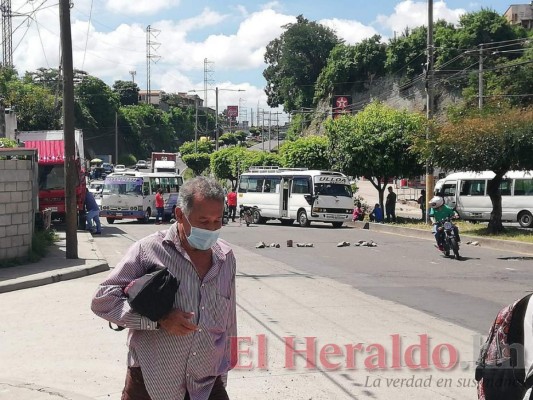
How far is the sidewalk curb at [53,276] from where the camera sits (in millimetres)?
12602

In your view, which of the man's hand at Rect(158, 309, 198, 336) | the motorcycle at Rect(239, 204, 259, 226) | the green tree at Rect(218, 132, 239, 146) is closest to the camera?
the man's hand at Rect(158, 309, 198, 336)

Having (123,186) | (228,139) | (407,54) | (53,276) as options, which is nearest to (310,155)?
(123,186)

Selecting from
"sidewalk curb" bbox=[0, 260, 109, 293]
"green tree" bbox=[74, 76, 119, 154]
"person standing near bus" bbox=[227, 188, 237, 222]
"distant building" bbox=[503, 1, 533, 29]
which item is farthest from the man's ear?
"green tree" bbox=[74, 76, 119, 154]

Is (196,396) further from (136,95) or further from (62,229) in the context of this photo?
(136,95)

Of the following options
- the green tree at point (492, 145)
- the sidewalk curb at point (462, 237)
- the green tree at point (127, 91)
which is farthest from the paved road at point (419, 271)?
the green tree at point (127, 91)

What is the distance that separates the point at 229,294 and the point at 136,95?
14141 cm

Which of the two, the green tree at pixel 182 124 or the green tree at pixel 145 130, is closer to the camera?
the green tree at pixel 145 130

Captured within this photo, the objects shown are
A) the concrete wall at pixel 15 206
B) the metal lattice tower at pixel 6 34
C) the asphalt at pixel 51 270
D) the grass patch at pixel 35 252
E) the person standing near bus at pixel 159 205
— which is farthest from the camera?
the metal lattice tower at pixel 6 34

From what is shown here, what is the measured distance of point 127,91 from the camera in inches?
5399

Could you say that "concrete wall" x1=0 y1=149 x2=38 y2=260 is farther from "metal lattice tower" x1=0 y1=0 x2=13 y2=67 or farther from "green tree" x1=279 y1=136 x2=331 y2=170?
"metal lattice tower" x1=0 y1=0 x2=13 y2=67

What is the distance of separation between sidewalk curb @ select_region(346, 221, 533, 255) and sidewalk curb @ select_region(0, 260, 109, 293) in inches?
447

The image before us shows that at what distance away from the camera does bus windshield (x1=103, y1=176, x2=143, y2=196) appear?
113 ft

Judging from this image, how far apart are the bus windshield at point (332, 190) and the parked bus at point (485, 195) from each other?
4527mm

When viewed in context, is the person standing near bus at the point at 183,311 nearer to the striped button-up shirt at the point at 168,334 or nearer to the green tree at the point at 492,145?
the striped button-up shirt at the point at 168,334
